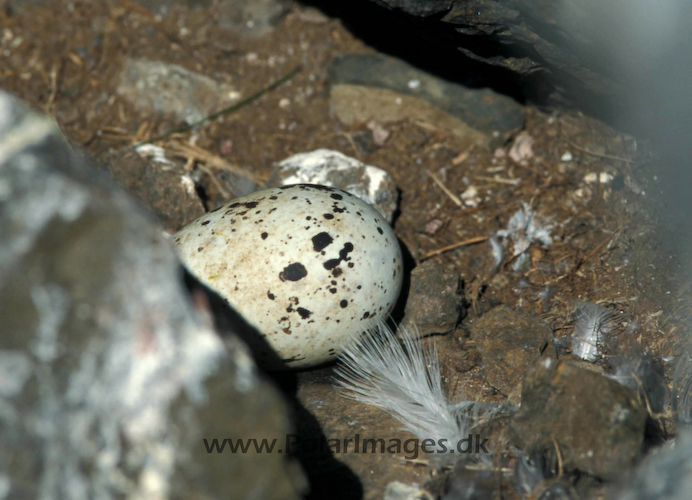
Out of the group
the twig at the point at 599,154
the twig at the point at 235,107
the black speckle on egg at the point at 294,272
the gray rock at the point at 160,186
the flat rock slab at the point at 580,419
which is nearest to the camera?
the flat rock slab at the point at 580,419

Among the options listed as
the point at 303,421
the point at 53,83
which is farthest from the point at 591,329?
the point at 53,83

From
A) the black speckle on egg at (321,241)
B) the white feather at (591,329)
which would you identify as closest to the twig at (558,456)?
the white feather at (591,329)

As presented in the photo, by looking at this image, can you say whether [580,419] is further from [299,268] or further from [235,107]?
[235,107]

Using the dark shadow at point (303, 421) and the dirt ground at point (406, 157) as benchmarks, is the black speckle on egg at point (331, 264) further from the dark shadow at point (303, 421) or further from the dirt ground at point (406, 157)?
the dirt ground at point (406, 157)

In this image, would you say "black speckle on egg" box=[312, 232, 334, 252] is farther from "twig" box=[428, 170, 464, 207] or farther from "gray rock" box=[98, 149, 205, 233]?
"twig" box=[428, 170, 464, 207]

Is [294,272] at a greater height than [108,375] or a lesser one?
lesser

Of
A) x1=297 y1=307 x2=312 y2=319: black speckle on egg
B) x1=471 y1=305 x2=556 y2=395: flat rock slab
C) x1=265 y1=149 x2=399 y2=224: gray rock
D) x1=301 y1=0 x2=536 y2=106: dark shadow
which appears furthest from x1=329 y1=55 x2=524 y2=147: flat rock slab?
→ x1=297 y1=307 x2=312 y2=319: black speckle on egg
